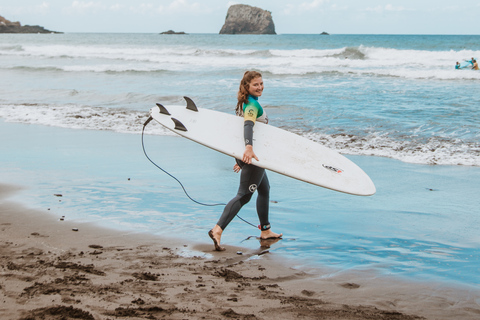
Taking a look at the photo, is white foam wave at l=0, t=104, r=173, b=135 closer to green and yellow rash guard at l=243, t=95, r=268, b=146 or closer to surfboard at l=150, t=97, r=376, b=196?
surfboard at l=150, t=97, r=376, b=196

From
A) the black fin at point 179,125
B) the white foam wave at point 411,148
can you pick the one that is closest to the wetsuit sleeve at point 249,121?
the black fin at point 179,125

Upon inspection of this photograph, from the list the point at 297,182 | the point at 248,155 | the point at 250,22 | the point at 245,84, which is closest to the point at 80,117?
the point at 297,182

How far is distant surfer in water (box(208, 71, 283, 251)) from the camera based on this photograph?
3.70m

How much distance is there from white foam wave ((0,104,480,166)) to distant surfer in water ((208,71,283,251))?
397 centimetres

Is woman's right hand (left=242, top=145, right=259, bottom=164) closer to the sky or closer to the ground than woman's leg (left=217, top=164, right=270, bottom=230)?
closer to the sky

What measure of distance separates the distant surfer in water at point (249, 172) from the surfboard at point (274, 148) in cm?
13

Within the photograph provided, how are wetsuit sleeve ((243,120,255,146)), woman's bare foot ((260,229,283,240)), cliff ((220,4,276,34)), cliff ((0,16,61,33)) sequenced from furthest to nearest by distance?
cliff ((0,16,61,33)), cliff ((220,4,276,34)), woman's bare foot ((260,229,283,240)), wetsuit sleeve ((243,120,255,146))

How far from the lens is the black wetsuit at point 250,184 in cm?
373

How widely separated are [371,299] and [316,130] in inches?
272

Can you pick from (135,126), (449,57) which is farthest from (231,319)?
(449,57)

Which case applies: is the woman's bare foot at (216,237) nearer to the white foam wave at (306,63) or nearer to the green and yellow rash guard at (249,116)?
the green and yellow rash guard at (249,116)

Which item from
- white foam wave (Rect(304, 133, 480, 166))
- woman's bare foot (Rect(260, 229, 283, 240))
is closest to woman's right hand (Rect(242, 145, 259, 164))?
woman's bare foot (Rect(260, 229, 283, 240))

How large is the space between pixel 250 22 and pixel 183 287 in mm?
120406

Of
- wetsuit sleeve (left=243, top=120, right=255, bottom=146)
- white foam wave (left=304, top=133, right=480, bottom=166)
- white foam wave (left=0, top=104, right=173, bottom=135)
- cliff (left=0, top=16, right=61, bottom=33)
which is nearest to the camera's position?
wetsuit sleeve (left=243, top=120, right=255, bottom=146)
